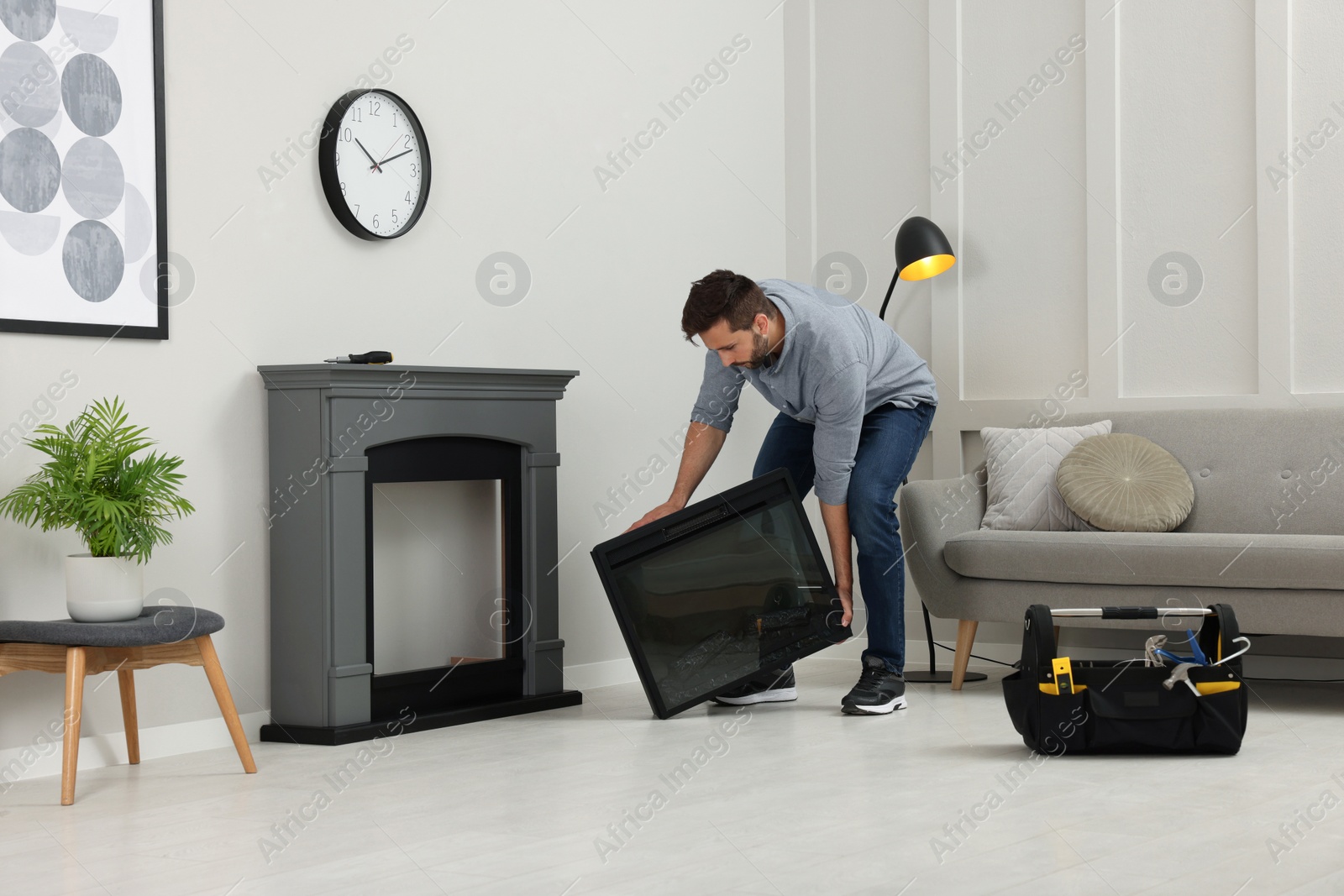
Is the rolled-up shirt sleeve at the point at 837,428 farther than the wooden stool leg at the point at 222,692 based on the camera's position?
Yes

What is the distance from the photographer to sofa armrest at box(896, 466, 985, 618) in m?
3.95

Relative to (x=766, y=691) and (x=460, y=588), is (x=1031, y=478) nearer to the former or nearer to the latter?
(x=766, y=691)

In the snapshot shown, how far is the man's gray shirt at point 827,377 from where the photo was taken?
3.40m

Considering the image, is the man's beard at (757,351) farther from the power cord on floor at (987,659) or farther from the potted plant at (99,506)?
the power cord on floor at (987,659)

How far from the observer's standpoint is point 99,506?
9.11 ft

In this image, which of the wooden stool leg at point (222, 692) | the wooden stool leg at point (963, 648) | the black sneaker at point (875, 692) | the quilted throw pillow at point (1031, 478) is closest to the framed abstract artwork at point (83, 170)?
the wooden stool leg at point (222, 692)

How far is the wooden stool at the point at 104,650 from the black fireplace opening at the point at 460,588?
2.20ft

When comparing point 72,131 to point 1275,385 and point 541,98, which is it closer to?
point 541,98

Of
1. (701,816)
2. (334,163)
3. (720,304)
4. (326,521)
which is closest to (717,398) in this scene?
(720,304)

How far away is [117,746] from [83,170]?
4.23 ft

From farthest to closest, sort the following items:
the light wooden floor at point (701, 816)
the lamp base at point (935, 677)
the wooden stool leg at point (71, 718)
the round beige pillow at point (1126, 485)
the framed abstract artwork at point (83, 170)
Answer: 1. the lamp base at point (935, 677)
2. the round beige pillow at point (1126, 485)
3. the framed abstract artwork at point (83, 170)
4. the wooden stool leg at point (71, 718)
5. the light wooden floor at point (701, 816)

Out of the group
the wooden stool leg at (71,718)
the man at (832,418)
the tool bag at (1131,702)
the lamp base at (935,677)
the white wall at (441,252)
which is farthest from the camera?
the lamp base at (935,677)

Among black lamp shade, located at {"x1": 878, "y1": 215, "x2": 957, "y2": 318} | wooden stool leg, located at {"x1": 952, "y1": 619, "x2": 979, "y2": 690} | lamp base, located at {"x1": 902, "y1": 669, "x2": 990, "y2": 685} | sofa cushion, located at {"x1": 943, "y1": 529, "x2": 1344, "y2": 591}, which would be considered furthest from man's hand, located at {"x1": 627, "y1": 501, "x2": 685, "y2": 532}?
black lamp shade, located at {"x1": 878, "y1": 215, "x2": 957, "y2": 318}

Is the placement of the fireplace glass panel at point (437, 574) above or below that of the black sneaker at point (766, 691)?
above
